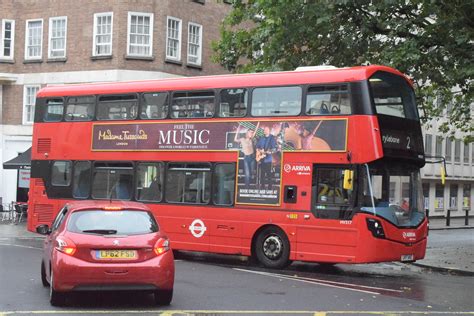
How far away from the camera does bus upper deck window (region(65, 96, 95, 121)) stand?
55.1ft

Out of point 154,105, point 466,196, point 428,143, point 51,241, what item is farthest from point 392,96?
point 466,196

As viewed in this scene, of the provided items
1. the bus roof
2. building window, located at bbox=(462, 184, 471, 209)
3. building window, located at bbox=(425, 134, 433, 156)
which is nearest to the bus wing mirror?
the bus roof

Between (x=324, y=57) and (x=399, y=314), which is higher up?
(x=324, y=57)

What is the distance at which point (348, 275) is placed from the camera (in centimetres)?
1368

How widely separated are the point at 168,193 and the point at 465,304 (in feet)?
25.3

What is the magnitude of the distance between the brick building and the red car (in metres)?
21.6

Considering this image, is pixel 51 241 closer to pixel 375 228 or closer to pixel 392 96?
pixel 375 228

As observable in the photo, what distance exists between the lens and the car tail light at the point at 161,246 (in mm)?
8695

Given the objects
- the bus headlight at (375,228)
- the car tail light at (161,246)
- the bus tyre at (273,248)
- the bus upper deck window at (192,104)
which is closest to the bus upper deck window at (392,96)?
the bus headlight at (375,228)

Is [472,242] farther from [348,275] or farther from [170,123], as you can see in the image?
[170,123]

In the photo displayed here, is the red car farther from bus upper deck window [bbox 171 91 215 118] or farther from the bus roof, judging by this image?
bus upper deck window [bbox 171 91 215 118]

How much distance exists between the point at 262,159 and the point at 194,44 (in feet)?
62.6

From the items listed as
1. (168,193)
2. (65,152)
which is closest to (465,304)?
(168,193)

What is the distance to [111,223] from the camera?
884cm
